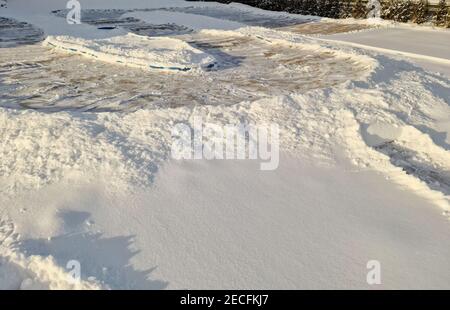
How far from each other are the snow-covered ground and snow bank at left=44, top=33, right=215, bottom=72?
0.39 meters

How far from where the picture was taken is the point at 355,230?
347 centimetres

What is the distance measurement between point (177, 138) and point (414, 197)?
7.87ft

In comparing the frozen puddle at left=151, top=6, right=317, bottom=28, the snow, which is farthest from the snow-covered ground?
the frozen puddle at left=151, top=6, right=317, bottom=28

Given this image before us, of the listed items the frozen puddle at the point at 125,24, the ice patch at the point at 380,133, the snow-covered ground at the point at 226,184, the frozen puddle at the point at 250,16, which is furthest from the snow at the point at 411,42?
the frozen puddle at the point at 125,24

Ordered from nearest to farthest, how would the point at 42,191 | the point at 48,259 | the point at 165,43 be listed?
the point at 48,259 → the point at 42,191 → the point at 165,43

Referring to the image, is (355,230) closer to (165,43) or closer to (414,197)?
(414,197)

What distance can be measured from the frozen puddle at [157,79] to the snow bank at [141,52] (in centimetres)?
Result: 17

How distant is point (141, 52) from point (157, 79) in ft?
4.96

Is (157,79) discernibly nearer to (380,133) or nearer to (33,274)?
(380,133)

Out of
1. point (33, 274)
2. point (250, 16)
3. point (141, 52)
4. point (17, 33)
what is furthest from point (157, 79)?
point (250, 16)

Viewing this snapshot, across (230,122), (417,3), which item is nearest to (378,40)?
(417,3)

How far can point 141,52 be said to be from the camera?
26.9 ft

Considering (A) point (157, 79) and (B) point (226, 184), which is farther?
(A) point (157, 79)

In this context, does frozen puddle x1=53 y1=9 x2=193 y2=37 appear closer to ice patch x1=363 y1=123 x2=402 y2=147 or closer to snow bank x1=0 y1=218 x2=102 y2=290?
ice patch x1=363 y1=123 x2=402 y2=147
